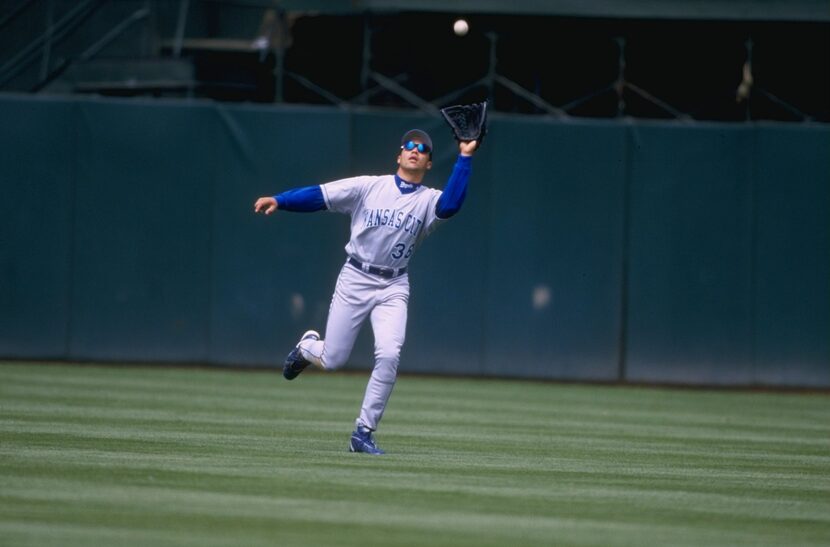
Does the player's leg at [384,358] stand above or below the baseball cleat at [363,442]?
above

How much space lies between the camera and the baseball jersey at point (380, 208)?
9.35 m

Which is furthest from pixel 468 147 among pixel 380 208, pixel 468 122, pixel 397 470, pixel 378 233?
pixel 397 470

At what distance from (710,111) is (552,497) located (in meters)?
13.2

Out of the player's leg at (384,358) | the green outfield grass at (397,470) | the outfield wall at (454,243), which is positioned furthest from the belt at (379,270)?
the outfield wall at (454,243)

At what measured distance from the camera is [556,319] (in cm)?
1722

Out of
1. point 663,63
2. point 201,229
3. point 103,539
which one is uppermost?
point 663,63

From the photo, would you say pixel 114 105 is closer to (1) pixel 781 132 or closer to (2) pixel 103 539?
(1) pixel 781 132

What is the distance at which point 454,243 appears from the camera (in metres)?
17.1

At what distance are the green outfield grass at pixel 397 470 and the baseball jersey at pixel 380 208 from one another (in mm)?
1243

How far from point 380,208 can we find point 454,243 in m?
7.76

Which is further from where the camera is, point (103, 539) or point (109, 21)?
point (109, 21)

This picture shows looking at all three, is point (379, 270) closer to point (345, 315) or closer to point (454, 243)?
point (345, 315)

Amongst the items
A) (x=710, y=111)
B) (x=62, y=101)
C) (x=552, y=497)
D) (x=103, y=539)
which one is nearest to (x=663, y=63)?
(x=710, y=111)

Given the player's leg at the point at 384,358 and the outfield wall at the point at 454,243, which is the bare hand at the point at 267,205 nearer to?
the player's leg at the point at 384,358
